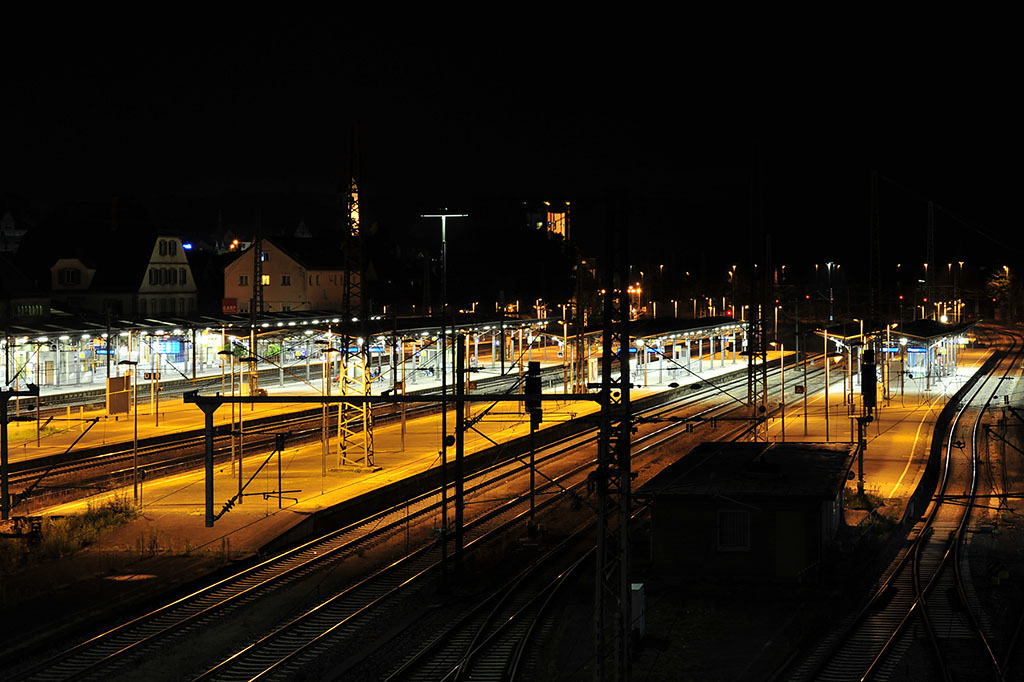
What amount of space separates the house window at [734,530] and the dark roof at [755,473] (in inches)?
11.3

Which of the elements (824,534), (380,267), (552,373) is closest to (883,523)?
(824,534)

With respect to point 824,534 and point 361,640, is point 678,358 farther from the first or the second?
point 361,640

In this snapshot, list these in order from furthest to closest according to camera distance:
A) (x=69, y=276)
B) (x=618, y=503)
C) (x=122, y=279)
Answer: (x=69, y=276), (x=122, y=279), (x=618, y=503)

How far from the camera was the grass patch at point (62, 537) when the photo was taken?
52.0 feet

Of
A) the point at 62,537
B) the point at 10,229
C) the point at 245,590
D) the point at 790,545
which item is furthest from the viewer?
the point at 10,229

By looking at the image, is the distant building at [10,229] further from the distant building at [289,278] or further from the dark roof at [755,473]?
the dark roof at [755,473]

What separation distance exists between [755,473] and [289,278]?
49092 mm

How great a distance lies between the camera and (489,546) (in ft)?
57.7

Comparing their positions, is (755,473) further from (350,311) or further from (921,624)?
(350,311)

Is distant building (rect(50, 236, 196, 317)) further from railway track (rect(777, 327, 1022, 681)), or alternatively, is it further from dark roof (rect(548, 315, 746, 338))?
railway track (rect(777, 327, 1022, 681))

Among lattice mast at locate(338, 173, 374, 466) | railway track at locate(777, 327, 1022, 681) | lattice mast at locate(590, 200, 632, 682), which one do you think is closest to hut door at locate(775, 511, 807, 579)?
railway track at locate(777, 327, 1022, 681)

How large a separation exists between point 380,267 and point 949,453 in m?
53.1

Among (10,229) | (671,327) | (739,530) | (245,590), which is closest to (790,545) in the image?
(739,530)

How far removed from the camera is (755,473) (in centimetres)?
1631
